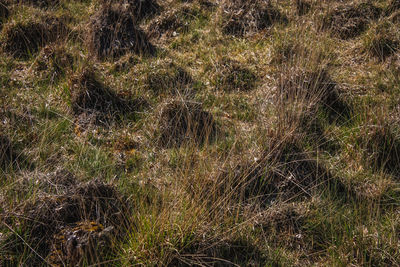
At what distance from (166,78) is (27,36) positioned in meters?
2.07

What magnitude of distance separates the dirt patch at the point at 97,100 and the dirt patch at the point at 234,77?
0.99m

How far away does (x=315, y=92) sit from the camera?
4.77 metres

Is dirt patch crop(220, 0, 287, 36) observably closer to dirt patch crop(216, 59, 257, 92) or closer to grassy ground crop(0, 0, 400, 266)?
grassy ground crop(0, 0, 400, 266)

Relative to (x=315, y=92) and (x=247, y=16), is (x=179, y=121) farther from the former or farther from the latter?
(x=247, y=16)

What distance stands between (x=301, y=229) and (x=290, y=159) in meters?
0.72

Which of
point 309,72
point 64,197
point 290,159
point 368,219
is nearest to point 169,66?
point 309,72

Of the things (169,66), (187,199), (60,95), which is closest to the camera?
(187,199)

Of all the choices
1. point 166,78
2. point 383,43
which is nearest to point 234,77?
point 166,78

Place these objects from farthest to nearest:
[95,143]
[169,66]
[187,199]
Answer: [169,66], [95,143], [187,199]

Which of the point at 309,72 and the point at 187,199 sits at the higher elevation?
the point at 309,72

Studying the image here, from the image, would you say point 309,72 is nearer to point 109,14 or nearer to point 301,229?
point 301,229

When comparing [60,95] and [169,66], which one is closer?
[60,95]

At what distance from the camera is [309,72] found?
4727 mm

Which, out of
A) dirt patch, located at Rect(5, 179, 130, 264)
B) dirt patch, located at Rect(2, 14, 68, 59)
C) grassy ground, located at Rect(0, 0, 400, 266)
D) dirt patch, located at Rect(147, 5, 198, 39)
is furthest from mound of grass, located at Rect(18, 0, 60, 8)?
dirt patch, located at Rect(5, 179, 130, 264)
